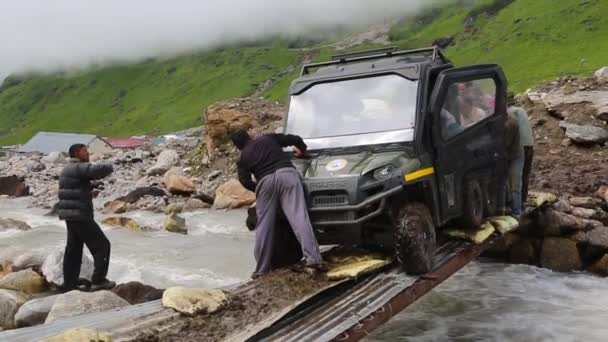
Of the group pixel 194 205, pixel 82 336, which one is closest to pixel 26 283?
pixel 82 336

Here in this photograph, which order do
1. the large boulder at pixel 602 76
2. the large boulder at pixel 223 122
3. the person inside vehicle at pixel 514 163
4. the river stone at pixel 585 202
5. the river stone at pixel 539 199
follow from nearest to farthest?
the person inside vehicle at pixel 514 163 → the river stone at pixel 539 199 → the river stone at pixel 585 202 → the large boulder at pixel 602 76 → the large boulder at pixel 223 122

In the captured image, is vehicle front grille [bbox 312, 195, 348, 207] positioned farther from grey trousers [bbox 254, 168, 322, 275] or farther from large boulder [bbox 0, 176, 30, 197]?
large boulder [bbox 0, 176, 30, 197]

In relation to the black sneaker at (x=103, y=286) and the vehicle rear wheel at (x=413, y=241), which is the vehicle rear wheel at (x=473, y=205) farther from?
the black sneaker at (x=103, y=286)

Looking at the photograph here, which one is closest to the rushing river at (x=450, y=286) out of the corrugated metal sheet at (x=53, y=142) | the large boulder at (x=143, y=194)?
the large boulder at (x=143, y=194)

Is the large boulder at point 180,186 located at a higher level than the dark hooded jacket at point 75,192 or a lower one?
lower

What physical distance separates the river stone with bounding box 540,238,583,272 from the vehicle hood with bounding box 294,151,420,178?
5.48 m

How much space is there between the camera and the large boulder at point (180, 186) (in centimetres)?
2139

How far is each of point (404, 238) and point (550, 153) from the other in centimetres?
1023

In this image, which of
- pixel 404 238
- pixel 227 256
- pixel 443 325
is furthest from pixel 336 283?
pixel 227 256

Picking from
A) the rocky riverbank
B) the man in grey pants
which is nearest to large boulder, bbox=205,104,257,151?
the rocky riverbank

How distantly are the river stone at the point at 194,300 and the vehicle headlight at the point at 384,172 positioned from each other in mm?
1976

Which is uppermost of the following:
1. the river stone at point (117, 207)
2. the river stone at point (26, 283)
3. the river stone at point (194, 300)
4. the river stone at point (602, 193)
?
the river stone at point (194, 300)

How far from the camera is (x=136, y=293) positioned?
8.30 metres

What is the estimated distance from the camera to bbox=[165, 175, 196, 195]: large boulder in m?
21.4
